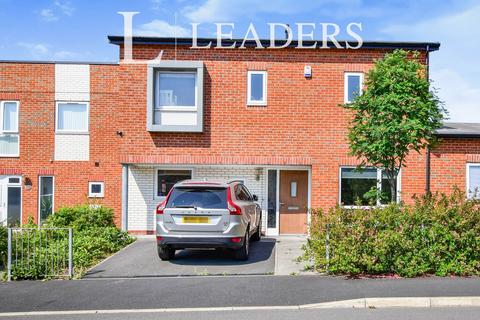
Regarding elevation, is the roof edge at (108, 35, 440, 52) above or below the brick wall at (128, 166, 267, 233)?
above

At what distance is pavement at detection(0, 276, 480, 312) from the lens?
690cm

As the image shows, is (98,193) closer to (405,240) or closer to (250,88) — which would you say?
(250,88)

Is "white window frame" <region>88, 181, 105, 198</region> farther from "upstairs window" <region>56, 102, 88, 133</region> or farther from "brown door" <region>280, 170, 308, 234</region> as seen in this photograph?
"brown door" <region>280, 170, 308, 234</region>

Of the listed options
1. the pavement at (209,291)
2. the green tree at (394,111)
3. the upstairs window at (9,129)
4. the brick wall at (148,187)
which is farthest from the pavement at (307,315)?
the upstairs window at (9,129)

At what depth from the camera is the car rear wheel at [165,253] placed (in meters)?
9.70

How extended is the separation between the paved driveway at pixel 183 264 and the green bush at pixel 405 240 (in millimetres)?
1519

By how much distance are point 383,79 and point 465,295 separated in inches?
197

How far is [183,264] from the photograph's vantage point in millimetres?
9648

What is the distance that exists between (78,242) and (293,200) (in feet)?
21.8

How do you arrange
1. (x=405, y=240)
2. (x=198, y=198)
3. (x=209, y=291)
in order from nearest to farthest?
(x=209, y=291), (x=405, y=240), (x=198, y=198)

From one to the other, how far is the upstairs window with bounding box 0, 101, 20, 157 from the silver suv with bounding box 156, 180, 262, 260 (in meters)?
8.69

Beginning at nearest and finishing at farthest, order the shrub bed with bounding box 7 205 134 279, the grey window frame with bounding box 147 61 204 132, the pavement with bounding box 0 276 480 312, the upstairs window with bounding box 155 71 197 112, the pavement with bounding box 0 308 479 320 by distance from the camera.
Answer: the pavement with bounding box 0 308 479 320
the pavement with bounding box 0 276 480 312
the shrub bed with bounding box 7 205 134 279
the grey window frame with bounding box 147 61 204 132
the upstairs window with bounding box 155 71 197 112

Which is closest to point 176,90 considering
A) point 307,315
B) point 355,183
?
point 355,183

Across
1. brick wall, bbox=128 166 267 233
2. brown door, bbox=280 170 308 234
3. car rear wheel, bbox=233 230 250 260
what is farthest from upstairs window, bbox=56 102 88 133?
car rear wheel, bbox=233 230 250 260
